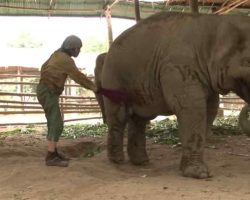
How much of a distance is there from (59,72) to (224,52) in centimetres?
202

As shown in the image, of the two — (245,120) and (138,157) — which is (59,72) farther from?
(245,120)

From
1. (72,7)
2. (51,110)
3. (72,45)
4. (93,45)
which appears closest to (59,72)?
(72,45)

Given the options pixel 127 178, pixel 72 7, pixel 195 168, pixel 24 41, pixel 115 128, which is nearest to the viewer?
pixel 195 168

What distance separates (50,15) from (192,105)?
33.4 feet

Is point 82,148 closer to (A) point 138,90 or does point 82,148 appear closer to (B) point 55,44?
(A) point 138,90

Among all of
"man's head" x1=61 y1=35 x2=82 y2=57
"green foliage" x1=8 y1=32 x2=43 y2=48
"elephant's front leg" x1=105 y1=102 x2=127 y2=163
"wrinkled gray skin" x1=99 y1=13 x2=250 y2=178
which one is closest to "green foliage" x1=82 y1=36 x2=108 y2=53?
"green foliage" x1=8 y1=32 x2=43 y2=48

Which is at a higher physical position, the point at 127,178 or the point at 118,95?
the point at 118,95

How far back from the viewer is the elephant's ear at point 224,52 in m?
5.99

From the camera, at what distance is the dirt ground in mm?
5066

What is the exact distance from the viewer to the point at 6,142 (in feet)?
32.3

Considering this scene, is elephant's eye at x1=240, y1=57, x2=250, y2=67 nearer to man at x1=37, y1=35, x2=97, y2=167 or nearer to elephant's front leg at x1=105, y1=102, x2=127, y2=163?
elephant's front leg at x1=105, y1=102, x2=127, y2=163

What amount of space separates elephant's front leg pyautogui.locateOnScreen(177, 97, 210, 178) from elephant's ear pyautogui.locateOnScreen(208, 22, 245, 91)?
339 mm

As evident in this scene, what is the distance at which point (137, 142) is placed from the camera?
7.06 meters

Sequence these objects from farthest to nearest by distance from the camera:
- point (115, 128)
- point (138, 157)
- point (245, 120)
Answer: point (245, 120) < point (138, 157) < point (115, 128)
